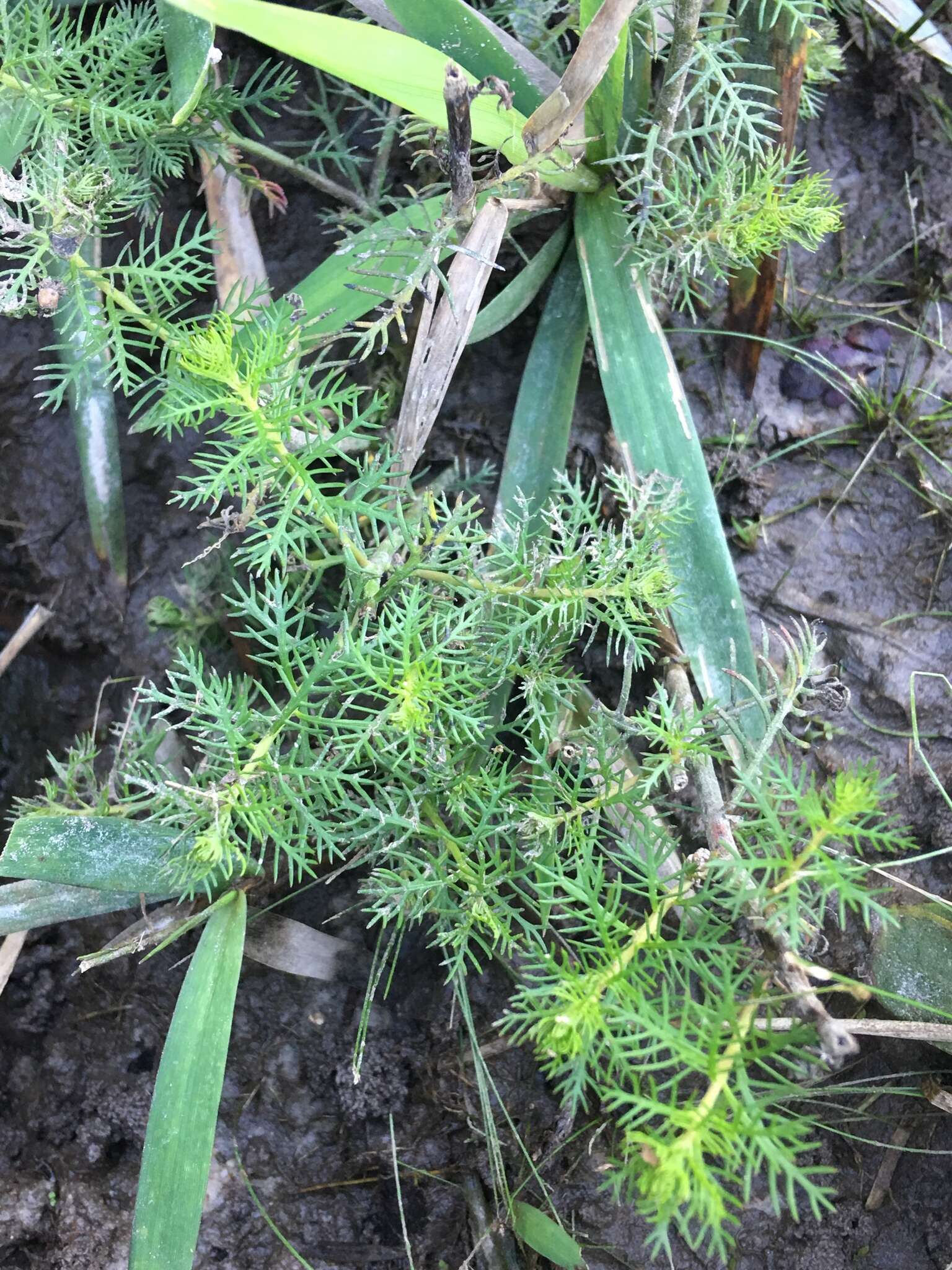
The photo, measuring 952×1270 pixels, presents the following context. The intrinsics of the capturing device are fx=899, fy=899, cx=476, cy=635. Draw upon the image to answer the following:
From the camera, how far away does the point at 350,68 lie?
4.21ft

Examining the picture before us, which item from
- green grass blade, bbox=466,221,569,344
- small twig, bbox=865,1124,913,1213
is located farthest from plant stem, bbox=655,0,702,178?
small twig, bbox=865,1124,913,1213

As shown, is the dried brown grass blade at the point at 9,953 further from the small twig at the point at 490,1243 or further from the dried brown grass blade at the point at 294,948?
the small twig at the point at 490,1243

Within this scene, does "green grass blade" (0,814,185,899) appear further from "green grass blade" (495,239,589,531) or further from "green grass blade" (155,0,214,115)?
"green grass blade" (155,0,214,115)

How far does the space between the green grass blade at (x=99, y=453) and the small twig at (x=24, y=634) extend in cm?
19

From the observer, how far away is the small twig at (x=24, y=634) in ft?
6.38

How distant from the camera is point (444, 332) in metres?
1.46

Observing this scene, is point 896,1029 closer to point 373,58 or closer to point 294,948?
point 294,948

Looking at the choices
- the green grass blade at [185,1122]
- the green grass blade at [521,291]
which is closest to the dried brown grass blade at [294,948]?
the green grass blade at [185,1122]

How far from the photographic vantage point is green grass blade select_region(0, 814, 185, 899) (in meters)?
1.35

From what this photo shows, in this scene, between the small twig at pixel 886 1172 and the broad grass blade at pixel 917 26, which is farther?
the broad grass blade at pixel 917 26

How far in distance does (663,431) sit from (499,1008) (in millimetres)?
1063

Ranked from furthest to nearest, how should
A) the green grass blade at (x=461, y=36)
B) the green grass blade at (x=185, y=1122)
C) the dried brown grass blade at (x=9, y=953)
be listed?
the dried brown grass blade at (x=9, y=953), the green grass blade at (x=461, y=36), the green grass blade at (x=185, y=1122)

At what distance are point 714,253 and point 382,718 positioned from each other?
3.23 ft

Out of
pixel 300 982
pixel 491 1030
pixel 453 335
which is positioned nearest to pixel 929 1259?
pixel 491 1030
